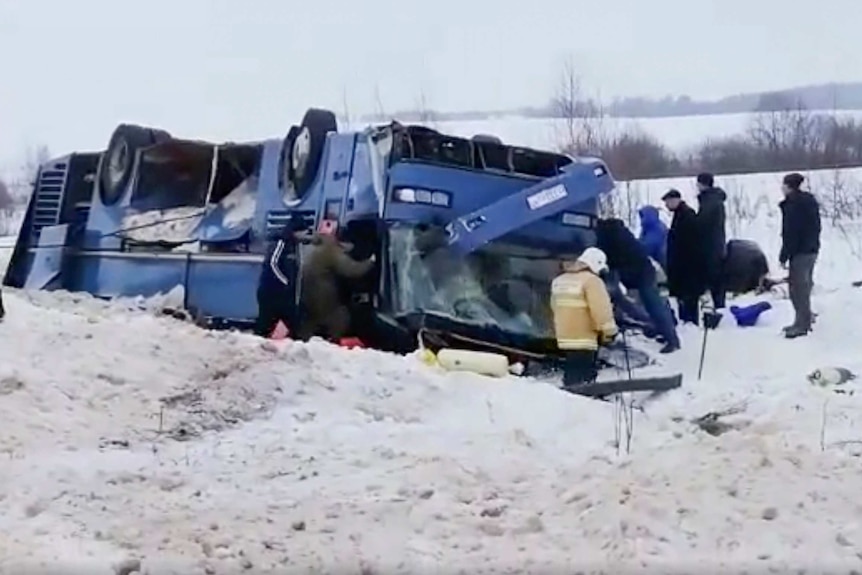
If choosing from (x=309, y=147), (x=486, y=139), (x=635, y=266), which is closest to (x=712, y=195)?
(x=635, y=266)

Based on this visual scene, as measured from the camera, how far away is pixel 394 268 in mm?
11172

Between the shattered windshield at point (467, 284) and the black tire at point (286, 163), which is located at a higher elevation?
the black tire at point (286, 163)

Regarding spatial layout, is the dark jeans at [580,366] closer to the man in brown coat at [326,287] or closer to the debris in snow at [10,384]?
the man in brown coat at [326,287]

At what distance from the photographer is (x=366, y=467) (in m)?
5.97

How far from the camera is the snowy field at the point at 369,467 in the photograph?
479 cm

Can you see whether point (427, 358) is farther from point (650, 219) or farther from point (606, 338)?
point (650, 219)

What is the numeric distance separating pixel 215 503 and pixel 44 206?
11256 mm

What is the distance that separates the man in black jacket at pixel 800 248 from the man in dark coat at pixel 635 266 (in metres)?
1.19

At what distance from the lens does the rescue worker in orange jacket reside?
10422 millimetres

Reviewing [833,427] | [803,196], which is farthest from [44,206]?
[833,427]

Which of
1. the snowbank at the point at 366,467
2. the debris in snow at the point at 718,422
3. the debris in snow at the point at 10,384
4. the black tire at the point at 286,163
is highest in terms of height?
the black tire at the point at 286,163

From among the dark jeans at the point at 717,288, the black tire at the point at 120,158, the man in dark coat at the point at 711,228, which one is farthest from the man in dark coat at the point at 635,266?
the black tire at the point at 120,158

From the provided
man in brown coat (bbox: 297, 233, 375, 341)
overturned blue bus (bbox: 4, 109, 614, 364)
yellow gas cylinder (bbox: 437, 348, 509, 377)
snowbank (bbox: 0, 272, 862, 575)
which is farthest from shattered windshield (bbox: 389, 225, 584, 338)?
snowbank (bbox: 0, 272, 862, 575)

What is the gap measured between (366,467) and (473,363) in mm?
3403
